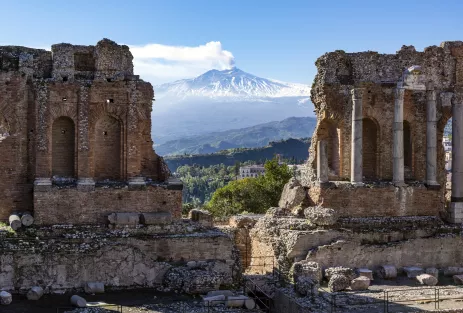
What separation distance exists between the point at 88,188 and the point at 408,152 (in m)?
15.1

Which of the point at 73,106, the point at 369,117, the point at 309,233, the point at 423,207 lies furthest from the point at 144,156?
the point at 423,207

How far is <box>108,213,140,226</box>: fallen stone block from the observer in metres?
23.4

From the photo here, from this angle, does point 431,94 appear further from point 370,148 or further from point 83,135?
point 83,135

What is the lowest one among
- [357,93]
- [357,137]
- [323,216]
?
[323,216]

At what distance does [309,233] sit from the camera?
1001 inches

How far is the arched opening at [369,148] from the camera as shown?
2939 cm

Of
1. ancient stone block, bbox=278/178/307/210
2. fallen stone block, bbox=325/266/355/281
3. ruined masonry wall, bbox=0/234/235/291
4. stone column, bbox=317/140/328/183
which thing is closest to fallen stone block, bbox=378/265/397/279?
fallen stone block, bbox=325/266/355/281

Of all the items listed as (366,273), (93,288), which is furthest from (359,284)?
(93,288)

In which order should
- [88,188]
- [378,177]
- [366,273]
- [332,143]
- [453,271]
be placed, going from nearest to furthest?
[88,188] → [366,273] → [453,271] → [378,177] → [332,143]

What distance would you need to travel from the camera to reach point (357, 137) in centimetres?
2773

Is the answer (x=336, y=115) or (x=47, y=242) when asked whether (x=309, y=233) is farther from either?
(x=47, y=242)

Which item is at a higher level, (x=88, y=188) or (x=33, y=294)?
(x=88, y=188)

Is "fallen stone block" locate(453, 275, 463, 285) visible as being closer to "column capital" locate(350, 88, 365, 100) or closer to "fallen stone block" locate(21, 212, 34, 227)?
"column capital" locate(350, 88, 365, 100)

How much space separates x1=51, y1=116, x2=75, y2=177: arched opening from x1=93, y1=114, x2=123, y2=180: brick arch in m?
0.93
